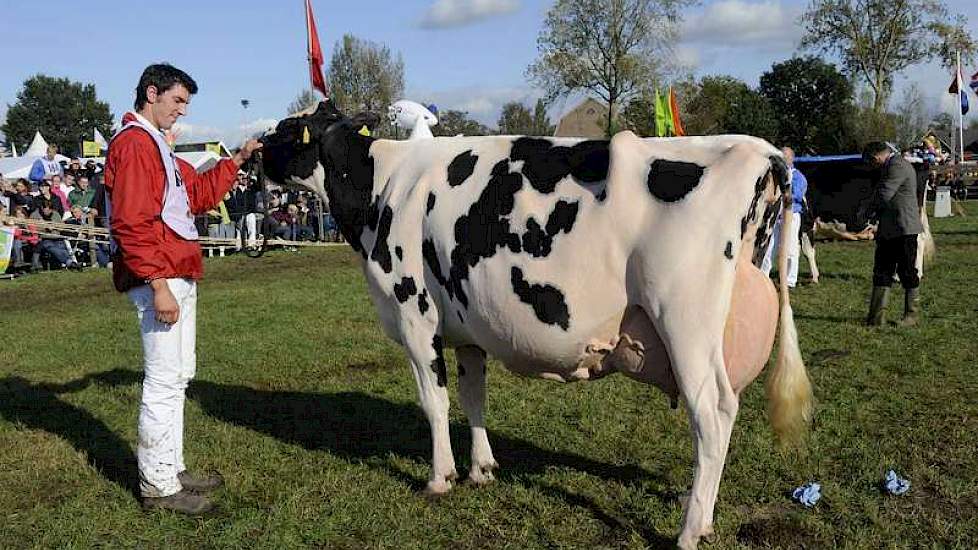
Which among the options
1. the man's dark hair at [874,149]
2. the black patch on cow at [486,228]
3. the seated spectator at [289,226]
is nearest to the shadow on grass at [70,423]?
the black patch on cow at [486,228]

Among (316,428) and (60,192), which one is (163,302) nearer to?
(316,428)

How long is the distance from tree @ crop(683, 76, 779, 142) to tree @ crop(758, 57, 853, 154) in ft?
5.96

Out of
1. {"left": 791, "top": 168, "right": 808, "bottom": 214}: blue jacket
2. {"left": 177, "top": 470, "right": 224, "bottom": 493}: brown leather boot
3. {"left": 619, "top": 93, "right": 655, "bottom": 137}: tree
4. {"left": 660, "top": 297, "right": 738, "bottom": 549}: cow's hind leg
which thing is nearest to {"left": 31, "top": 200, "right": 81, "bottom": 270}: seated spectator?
{"left": 177, "top": 470, "right": 224, "bottom": 493}: brown leather boot

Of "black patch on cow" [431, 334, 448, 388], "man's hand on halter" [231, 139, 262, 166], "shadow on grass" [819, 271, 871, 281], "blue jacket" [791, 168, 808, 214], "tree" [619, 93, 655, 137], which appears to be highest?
"tree" [619, 93, 655, 137]

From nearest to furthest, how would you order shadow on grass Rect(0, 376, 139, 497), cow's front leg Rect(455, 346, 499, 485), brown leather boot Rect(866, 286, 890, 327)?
cow's front leg Rect(455, 346, 499, 485) < shadow on grass Rect(0, 376, 139, 497) < brown leather boot Rect(866, 286, 890, 327)

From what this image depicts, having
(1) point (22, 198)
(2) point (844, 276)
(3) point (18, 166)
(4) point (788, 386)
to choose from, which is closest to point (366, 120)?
(4) point (788, 386)

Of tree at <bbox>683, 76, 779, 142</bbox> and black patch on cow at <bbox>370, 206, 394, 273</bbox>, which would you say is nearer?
black patch on cow at <bbox>370, 206, 394, 273</bbox>

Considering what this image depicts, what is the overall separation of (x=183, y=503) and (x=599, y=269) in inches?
116

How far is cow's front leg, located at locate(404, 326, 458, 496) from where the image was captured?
4922mm

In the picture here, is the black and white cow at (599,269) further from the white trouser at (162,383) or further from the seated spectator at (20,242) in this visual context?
the seated spectator at (20,242)

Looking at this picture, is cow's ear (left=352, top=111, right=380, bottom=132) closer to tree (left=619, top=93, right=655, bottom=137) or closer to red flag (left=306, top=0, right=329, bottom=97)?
red flag (left=306, top=0, right=329, bottom=97)

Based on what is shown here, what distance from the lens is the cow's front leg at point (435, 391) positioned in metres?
4.92

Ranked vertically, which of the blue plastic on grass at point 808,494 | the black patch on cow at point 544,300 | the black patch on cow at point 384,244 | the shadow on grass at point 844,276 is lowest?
the blue plastic on grass at point 808,494

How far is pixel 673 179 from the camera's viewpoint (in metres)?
3.97
